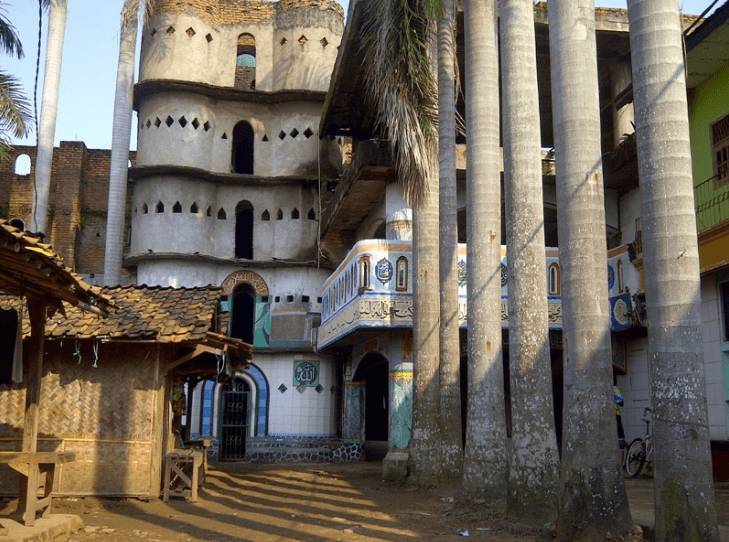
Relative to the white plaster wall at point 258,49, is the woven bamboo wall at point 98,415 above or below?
below

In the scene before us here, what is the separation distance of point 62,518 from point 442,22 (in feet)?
34.2

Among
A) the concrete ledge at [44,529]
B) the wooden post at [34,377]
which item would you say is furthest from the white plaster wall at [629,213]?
the concrete ledge at [44,529]

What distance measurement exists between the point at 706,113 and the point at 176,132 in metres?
16.4

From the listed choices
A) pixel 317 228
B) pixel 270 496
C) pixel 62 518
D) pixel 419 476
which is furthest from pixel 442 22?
pixel 317 228

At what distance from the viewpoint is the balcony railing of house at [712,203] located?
1460 cm

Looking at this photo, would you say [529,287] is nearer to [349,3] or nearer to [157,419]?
[157,419]

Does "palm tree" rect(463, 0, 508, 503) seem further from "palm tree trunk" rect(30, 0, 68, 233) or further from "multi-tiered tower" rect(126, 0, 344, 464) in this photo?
"palm tree trunk" rect(30, 0, 68, 233)

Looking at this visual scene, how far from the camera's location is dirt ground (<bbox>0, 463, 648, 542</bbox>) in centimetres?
967

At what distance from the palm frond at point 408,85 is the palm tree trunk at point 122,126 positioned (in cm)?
1339

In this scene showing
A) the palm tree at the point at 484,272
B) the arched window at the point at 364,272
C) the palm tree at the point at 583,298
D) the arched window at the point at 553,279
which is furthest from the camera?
the arched window at the point at 553,279

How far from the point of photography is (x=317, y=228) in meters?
25.9

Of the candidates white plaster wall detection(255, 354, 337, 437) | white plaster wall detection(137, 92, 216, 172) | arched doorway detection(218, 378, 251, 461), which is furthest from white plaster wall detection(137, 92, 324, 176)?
arched doorway detection(218, 378, 251, 461)

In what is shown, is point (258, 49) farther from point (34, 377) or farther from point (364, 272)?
point (34, 377)

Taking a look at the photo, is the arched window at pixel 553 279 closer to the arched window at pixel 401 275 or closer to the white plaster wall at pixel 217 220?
the arched window at pixel 401 275
